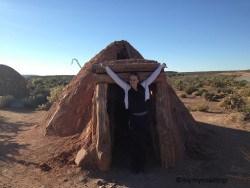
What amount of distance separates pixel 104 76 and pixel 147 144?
65.2 inches

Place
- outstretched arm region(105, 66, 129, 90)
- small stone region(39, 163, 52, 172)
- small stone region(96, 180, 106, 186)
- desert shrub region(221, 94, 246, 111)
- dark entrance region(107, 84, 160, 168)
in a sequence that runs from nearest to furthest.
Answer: small stone region(96, 180, 106, 186)
outstretched arm region(105, 66, 129, 90)
small stone region(39, 163, 52, 172)
dark entrance region(107, 84, 160, 168)
desert shrub region(221, 94, 246, 111)

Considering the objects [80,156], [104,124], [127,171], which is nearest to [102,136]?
[104,124]

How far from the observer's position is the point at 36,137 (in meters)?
9.24

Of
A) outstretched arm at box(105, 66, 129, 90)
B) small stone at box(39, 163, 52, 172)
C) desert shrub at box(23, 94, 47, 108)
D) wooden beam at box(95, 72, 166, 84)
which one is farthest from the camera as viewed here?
desert shrub at box(23, 94, 47, 108)

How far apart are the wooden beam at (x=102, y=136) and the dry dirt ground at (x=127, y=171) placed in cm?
19

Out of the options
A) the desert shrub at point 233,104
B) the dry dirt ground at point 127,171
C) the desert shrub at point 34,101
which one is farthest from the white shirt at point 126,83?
the desert shrub at point 34,101

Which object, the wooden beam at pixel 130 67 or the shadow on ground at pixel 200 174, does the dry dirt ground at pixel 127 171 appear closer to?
the shadow on ground at pixel 200 174

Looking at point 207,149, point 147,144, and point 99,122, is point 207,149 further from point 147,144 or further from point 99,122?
point 99,122

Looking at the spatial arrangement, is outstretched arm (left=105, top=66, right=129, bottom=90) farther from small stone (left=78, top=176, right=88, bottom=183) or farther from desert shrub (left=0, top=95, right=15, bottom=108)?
desert shrub (left=0, top=95, right=15, bottom=108)

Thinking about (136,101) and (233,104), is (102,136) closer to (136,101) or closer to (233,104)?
(136,101)

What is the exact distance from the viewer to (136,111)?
Result: 21.7 feet

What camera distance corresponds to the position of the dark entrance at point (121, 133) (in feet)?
23.4

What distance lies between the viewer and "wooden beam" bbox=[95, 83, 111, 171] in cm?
658

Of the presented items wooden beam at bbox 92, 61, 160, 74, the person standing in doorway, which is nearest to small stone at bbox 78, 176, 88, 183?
the person standing in doorway
